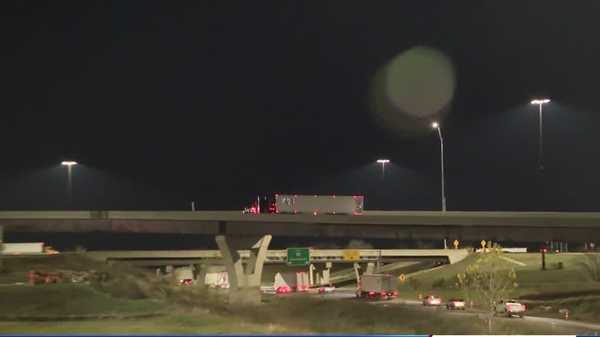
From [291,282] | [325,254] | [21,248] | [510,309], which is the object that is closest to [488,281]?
[510,309]

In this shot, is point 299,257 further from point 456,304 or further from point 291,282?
point 456,304

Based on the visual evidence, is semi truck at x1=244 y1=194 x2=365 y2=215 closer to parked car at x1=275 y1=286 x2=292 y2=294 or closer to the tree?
parked car at x1=275 y1=286 x2=292 y2=294

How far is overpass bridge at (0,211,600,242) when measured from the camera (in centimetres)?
2505

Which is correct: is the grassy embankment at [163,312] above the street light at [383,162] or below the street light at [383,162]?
below

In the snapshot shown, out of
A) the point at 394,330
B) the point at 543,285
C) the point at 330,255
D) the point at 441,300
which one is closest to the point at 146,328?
the point at 394,330

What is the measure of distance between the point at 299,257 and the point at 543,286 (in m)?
8.01

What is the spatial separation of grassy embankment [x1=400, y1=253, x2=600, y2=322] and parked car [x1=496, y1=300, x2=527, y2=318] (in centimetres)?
75

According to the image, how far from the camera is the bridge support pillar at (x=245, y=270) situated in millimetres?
18975

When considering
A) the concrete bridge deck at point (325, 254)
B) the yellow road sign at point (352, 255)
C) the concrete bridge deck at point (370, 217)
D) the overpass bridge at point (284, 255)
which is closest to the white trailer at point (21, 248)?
the overpass bridge at point (284, 255)

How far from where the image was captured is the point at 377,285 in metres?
20.9

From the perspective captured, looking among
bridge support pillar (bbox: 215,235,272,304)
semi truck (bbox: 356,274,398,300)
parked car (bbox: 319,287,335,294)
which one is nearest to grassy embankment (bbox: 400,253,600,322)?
semi truck (bbox: 356,274,398,300)

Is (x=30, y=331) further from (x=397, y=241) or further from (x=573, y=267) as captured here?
(x=573, y=267)

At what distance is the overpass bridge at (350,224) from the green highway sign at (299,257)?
1839 millimetres

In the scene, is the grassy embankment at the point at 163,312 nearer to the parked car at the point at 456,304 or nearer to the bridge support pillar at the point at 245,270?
the bridge support pillar at the point at 245,270
